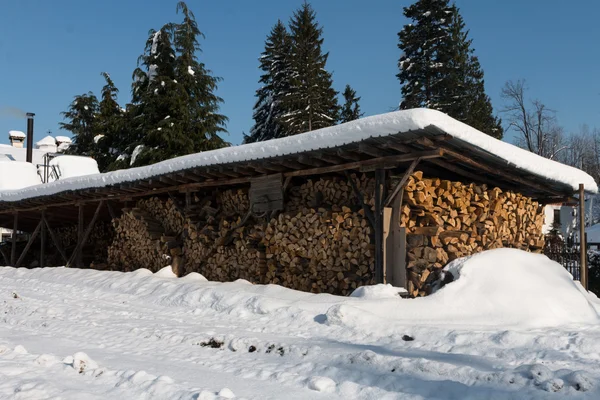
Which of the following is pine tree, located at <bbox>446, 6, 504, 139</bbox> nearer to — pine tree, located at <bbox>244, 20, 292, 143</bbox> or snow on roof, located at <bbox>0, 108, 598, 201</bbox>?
pine tree, located at <bbox>244, 20, 292, 143</bbox>

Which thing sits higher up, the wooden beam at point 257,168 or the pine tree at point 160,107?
the pine tree at point 160,107

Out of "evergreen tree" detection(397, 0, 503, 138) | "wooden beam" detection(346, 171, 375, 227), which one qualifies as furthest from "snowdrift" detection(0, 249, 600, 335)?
"evergreen tree" detection(397, 0, 503, 138)

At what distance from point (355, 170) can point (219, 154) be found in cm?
258

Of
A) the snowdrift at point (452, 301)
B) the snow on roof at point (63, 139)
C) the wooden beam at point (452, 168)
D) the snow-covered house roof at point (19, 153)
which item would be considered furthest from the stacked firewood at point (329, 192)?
the snow on roof at point (63, 139)

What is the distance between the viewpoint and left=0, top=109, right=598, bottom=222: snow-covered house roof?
22.3 ft

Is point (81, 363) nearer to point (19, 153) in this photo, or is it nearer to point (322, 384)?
point (322, 384)

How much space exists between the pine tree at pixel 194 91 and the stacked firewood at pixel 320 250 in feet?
57.8

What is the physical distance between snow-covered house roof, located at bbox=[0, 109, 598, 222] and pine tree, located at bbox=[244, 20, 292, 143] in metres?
20.8

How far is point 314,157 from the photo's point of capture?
8.11 meters

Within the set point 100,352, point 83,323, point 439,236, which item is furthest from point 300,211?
point 100,352

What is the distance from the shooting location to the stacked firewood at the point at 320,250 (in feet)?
27.6

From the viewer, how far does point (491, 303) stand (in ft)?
22.9

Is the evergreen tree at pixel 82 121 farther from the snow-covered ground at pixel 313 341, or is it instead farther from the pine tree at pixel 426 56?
the snow-covered ground at pixel 313 341

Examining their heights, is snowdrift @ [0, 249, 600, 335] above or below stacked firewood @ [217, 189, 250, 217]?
below
